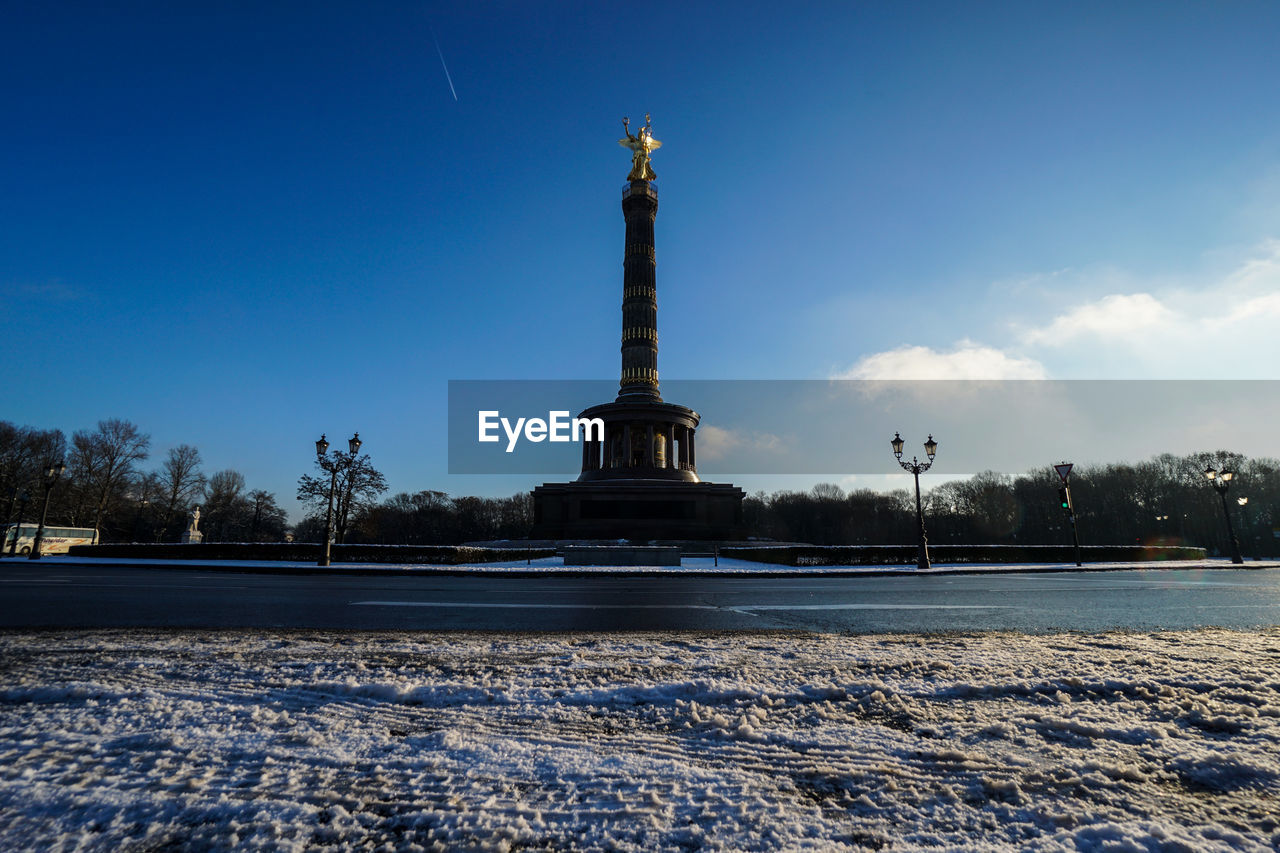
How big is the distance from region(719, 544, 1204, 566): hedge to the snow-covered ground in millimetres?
20964

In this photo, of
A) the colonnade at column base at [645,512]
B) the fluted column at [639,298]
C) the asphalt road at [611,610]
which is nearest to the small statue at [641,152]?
the fluted column at [639,298]

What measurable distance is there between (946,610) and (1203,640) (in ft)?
9.66

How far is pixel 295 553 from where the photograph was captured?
25328 mm

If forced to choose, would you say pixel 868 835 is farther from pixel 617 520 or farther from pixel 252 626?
pixel 617 520

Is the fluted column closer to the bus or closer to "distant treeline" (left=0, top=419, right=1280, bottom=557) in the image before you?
"distant treeline" (left=0, top=419, right=1280, bottom=557)

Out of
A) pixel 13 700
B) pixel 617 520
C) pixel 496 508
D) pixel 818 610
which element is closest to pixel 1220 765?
pixel 13 700

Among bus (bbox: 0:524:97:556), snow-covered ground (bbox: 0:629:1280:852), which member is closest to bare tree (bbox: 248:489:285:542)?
bus (bbox: 0:524:97:556)

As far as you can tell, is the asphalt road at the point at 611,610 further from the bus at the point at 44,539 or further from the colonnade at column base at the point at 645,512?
the bus at the point at 44,539

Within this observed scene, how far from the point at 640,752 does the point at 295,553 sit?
28.0 meters

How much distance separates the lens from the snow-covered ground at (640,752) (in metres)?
1.52

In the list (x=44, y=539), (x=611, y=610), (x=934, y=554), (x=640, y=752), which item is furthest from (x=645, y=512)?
(x=640, y=752)

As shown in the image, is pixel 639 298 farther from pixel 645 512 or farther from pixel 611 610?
pixel 611 610

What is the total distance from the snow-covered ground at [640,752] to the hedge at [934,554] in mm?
20964

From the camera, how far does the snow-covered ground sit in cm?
152
